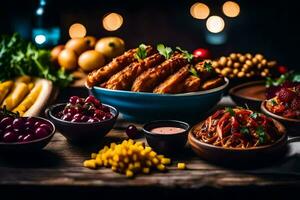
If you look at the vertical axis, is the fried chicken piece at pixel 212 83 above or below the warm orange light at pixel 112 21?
below

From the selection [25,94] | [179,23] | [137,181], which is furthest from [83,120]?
[179,23]

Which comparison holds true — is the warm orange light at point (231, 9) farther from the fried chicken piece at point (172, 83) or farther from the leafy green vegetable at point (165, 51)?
the fried chicken piece at point (172, 83)

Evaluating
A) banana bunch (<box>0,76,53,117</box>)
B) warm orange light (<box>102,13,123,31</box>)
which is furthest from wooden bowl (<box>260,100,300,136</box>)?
warm orange light (<box>102,13,123,31</box>)

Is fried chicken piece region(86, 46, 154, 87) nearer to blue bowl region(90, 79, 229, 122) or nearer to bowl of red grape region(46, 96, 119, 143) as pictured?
blue bowl region(90, 79, 229, 122)

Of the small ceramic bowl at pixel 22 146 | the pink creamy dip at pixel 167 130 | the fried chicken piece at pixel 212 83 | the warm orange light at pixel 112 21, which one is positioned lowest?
the pink creamy dip at pixel 167 130

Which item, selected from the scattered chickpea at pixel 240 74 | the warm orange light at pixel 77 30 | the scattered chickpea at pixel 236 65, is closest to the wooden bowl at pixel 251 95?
the scattered chickpea at pixel 240 74

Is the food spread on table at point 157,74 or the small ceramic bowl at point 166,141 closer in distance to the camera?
the small ceramic bowl at point 166,141

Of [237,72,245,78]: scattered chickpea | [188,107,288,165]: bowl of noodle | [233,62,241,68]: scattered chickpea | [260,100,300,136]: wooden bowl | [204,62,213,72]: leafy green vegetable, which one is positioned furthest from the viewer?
[233,62,241,68]: scattered chickpea

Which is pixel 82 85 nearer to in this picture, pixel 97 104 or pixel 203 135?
pixel 97 104
